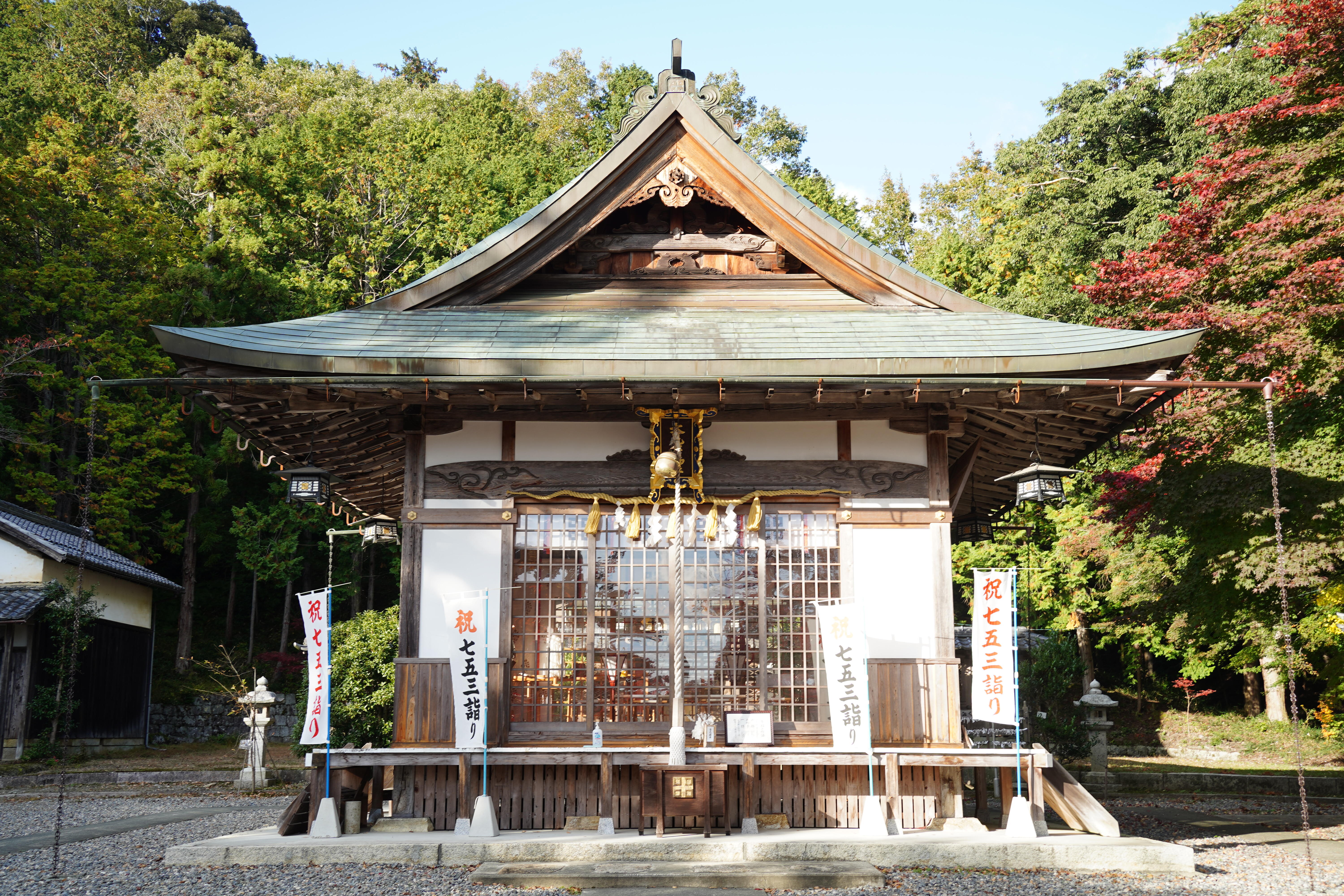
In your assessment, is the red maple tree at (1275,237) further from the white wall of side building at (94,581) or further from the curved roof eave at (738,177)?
the white wall of side building at (94,581)

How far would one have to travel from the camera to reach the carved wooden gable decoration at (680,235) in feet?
34.6

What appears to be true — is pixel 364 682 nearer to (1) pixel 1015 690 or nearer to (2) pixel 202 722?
(1) pixel 1015 690

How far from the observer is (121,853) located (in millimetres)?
9578

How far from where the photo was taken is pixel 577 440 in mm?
10305

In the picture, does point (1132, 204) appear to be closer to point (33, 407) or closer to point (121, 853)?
point (121, 853)

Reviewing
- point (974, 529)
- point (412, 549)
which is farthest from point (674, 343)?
point (974, 529)

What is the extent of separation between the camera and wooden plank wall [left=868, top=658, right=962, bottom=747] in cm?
955

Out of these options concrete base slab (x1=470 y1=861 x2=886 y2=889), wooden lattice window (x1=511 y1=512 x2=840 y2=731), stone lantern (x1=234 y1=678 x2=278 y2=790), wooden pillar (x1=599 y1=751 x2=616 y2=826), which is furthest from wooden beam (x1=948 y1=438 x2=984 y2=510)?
stone lantern (x1=234 y1=678 x2=278 y2=790)

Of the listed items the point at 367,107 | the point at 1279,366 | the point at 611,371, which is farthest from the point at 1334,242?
the point at 367,107

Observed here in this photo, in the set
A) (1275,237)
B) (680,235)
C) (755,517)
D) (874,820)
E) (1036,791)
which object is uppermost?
(1275,237)

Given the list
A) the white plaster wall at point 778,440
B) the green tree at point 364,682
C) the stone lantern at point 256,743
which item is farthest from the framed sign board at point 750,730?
the stone lantern at point 256,743

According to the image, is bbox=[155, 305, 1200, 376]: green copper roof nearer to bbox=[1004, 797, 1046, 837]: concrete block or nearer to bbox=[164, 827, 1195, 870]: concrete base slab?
bbox=[1004, 797, 1046, 837]: concrete block

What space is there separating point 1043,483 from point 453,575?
19.3ft

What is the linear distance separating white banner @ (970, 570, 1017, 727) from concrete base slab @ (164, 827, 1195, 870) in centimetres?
110
